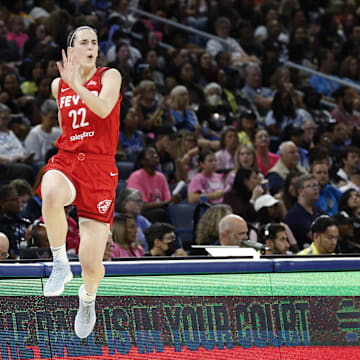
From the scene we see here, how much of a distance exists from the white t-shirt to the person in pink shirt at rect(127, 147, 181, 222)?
42.1 inches

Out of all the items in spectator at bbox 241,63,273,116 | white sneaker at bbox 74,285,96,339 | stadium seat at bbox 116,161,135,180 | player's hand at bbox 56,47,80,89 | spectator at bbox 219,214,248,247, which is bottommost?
spectator at bbox 219,214,248,247

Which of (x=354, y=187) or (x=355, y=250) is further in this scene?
(x=354, y=187)

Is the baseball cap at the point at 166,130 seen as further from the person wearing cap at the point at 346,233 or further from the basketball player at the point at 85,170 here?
the basketball player at the point at 85,170

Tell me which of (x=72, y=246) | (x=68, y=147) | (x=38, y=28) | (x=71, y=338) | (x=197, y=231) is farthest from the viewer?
(x=38, y=28)

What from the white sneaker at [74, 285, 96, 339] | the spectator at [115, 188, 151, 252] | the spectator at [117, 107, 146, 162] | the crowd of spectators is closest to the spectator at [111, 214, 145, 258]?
the crowd of spectators

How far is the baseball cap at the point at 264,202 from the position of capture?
8234 millimetres

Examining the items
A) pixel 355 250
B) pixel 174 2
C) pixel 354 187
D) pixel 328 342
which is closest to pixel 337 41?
pixel 174 2

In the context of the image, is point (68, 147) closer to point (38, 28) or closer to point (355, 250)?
point (355, 250)

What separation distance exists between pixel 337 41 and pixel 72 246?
9155 millimetres

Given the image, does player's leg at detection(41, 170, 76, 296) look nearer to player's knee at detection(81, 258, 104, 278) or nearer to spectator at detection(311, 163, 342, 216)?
player's knee at detection(81, 258, 104, 278)

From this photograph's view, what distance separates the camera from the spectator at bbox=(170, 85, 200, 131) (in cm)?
1071

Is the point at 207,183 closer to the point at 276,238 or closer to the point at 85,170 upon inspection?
the point at 276,238

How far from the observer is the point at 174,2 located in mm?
14055

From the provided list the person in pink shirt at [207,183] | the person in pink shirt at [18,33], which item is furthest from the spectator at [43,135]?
the person in pink shirt at [18,33]
